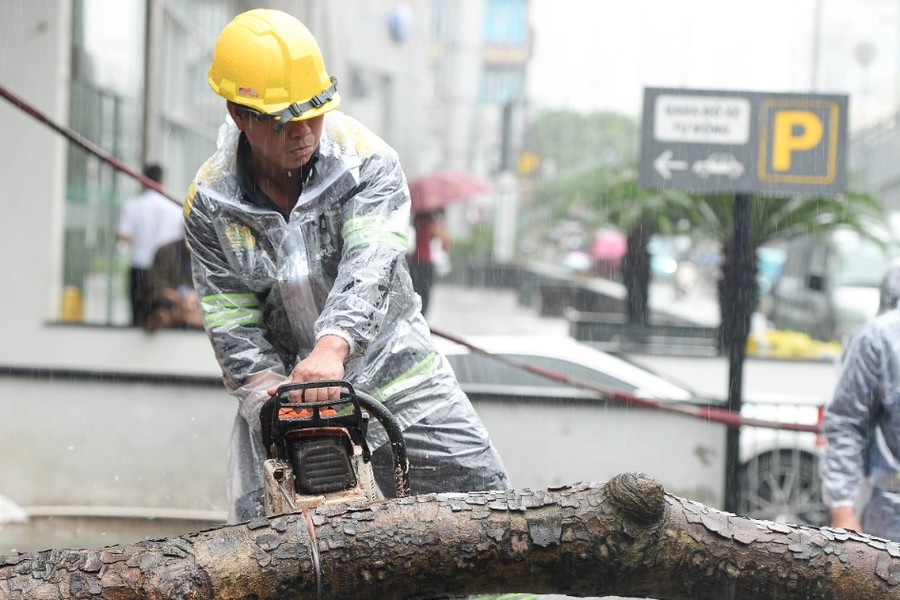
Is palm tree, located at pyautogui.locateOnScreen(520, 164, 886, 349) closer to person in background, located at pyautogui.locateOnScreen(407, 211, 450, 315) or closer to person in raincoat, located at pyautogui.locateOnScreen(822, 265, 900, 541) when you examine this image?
person in background, located at pyautogui.locateOnScreen(407, 211, 450, 315)

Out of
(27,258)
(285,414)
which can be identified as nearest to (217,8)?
(27,258)

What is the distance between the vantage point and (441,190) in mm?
13023

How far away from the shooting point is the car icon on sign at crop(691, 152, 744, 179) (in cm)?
641

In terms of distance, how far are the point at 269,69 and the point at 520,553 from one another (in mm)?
1380

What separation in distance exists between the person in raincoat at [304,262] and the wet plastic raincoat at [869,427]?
1.41 meters

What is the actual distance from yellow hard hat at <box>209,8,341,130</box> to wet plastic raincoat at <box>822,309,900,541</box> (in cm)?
221

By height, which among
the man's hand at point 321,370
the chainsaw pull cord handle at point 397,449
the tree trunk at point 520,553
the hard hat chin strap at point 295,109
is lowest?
the tree trunk at point 520,553

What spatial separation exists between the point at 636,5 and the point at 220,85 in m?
42.8

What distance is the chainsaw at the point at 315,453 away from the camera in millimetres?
2773

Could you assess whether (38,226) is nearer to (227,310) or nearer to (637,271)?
(227,310)

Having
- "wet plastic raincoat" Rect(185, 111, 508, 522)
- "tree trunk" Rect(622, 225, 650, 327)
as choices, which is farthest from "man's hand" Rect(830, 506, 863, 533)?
"tree trunk" Rect(622, 225, 650, 327)

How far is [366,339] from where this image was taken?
10.3 ft

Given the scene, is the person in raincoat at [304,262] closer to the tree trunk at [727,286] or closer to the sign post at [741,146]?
the sign post at [741,146]

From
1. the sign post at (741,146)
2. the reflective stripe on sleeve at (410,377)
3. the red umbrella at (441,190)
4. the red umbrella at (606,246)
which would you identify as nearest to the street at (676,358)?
the sign post at (741,146)
